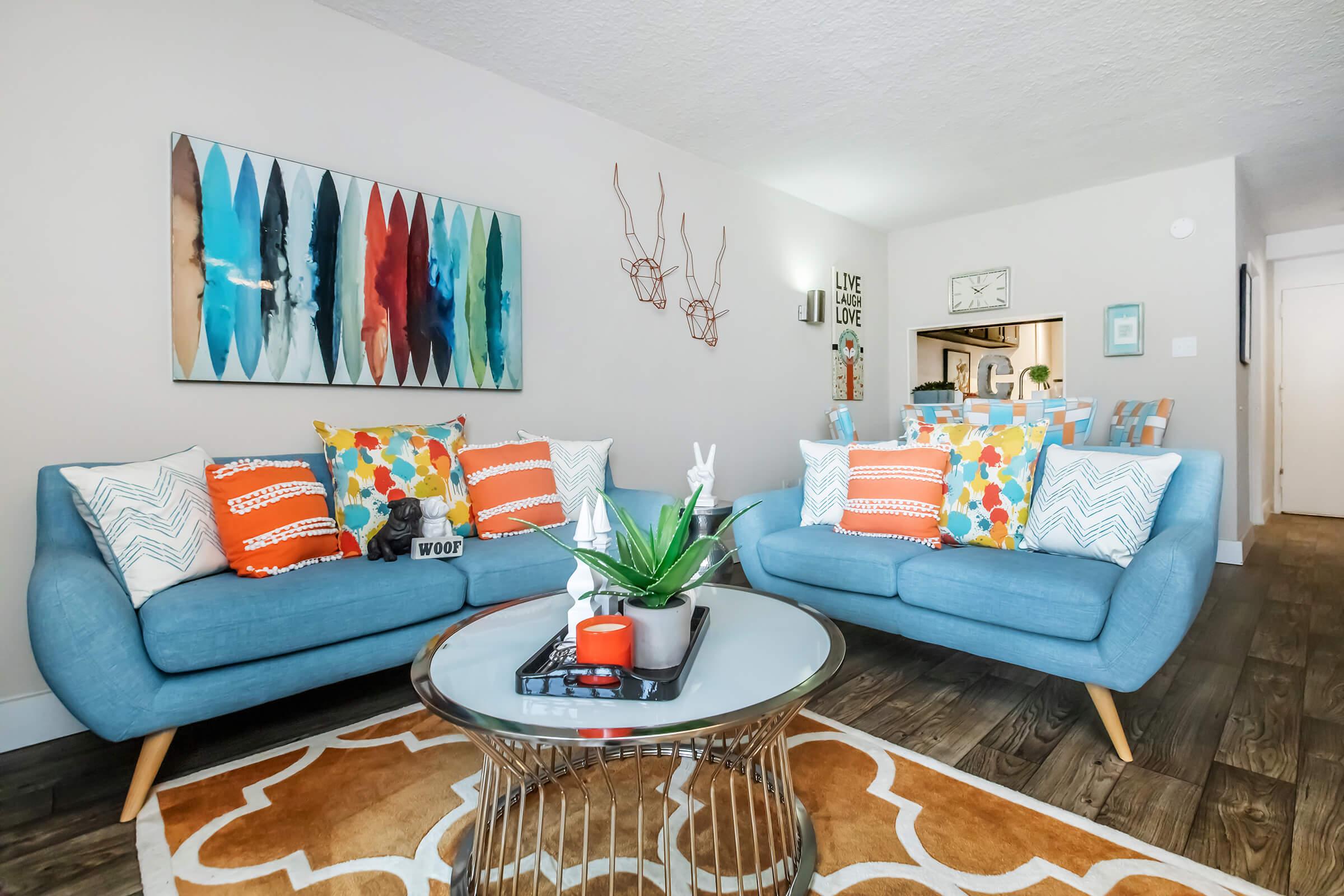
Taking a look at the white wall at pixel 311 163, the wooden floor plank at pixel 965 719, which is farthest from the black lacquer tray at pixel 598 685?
the white wall at pixel 311 163

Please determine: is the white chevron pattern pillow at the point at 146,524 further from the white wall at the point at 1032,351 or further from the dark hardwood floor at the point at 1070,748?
the white wall at the point at 1032,351

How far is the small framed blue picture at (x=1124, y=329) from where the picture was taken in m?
4.48

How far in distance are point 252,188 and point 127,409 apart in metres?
0.88

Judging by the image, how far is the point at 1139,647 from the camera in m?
1.72

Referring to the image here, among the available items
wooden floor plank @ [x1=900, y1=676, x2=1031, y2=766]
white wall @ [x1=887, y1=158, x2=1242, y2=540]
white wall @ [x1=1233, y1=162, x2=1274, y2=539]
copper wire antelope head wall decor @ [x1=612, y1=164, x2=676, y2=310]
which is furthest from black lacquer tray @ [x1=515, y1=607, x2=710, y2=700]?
white wall @ [x1=1233, y1=162, x2=1274, y2=539]

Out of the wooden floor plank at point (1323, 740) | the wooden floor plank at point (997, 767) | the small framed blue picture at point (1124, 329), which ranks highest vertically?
the small framed blue picture at point (1124, 329)

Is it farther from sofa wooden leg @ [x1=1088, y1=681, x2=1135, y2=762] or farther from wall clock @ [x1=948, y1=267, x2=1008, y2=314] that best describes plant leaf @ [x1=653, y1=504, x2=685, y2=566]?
wall clock @ [x1=948, y1=267, x2=1008, y2=314]

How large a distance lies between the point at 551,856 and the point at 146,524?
1.41 meters

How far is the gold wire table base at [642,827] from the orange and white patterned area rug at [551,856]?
2 centimetres

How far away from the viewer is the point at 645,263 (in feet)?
12.3

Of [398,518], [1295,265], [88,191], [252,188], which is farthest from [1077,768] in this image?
[1295,265]

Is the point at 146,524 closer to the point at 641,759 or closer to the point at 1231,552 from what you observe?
the point at 641,759

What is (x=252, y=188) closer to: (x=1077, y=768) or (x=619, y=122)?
(x=619, y=122)

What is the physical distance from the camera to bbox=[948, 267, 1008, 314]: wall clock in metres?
5.11
